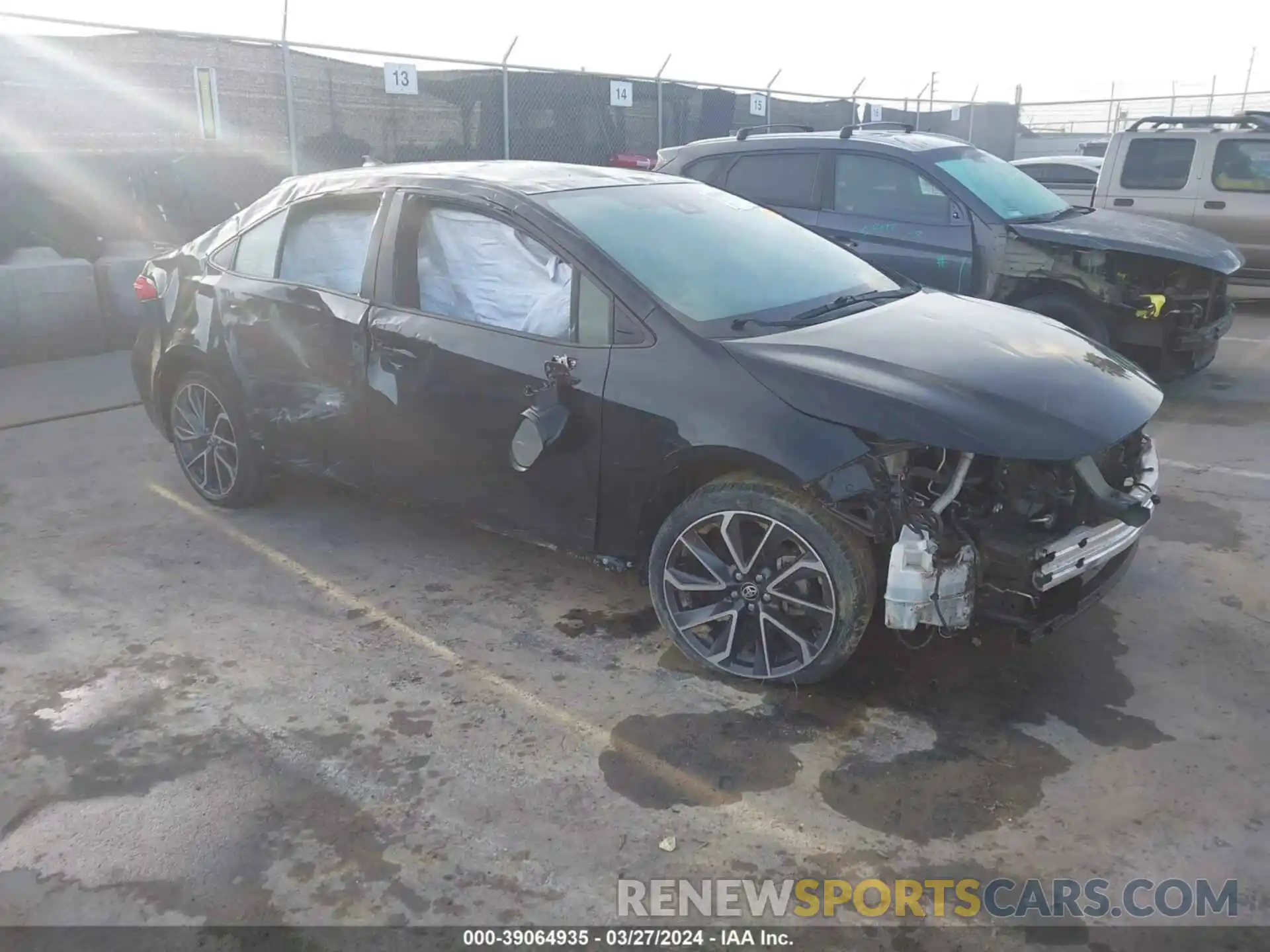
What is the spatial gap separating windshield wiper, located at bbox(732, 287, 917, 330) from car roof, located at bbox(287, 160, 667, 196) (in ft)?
3.40

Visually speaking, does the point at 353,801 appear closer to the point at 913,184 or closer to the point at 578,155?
the point at 913,184

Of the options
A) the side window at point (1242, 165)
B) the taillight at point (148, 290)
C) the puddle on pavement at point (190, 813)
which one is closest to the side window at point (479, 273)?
the puddle on pavement at point (190, 813)

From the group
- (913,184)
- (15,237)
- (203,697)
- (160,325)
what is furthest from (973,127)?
(203,697)

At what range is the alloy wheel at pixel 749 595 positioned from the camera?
11.1 ft

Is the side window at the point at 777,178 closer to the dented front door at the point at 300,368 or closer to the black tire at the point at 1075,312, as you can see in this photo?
the black tire at the point at 1075,312

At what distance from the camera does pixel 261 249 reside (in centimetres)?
489

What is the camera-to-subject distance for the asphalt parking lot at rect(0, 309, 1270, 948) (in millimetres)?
2693

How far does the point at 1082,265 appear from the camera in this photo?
6.84m

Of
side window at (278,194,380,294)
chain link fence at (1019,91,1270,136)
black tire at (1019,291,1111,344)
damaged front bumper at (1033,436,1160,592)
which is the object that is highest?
chain link fence at (1019,91,1270,136)

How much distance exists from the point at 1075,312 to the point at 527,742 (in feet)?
17.7

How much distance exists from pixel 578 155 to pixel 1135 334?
28.9 feet

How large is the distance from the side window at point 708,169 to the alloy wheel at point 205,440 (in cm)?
440

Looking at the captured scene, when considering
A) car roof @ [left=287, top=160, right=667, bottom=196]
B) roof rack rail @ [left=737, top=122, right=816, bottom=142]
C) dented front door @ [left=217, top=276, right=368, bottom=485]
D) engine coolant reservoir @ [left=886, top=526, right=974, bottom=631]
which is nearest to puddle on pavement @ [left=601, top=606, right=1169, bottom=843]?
engine coolant reservoir @ [left=886, top=526, right=974, bottom=631]

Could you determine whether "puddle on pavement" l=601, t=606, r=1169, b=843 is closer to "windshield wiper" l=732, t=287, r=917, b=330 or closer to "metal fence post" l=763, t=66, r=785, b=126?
"windshield wiper" l=732, t=287, r=917, b=330
